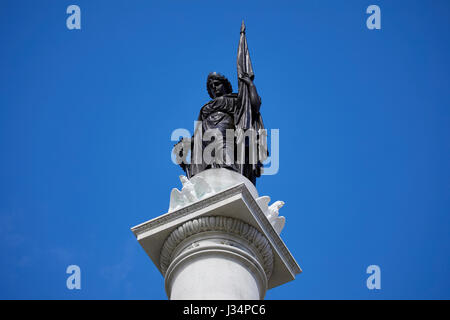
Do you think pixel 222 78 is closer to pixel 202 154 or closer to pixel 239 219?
pixel 202 154

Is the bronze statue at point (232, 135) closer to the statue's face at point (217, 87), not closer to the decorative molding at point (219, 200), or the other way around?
the statue's face at point (217, 87)

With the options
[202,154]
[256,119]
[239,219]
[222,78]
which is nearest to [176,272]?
[239,219]

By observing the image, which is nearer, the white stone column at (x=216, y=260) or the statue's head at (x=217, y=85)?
the white stone column at (x=216, y=260)

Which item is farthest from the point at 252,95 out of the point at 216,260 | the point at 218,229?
the point at 216,260

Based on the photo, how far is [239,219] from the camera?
1321 centimetres

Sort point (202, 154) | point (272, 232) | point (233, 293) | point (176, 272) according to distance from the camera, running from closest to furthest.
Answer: point (233, 293), point (176, 272), point (272, 232), point (202, 154)

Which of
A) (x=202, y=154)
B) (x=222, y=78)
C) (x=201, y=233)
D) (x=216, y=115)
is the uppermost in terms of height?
(x=222, y=78)

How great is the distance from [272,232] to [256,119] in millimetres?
3820

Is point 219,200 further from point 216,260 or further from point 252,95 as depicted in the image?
point 252,95

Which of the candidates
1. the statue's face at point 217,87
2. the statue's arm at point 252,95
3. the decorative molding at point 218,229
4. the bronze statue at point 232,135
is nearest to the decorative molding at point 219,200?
the decorative molding at point 218,229

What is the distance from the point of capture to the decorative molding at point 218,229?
42.7 feet

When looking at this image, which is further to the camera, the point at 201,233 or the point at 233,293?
the point at 201,233

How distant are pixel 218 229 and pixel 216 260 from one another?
80 cm

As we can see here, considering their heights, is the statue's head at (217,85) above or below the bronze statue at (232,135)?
above
